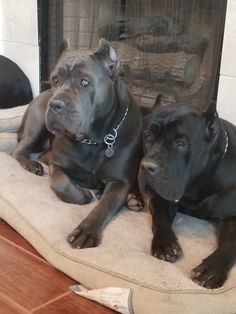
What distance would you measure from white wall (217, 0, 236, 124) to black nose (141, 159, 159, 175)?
2.43 ft

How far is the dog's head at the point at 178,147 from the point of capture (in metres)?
1.51

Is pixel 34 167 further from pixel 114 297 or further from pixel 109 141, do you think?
pixel 114 297

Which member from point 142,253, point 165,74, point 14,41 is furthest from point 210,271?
point 14,41

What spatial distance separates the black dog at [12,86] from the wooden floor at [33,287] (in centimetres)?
148

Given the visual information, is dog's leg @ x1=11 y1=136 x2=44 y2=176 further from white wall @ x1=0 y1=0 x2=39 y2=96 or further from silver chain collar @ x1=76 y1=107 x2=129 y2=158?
white wall @ x1=0 y1=0 x2=39 y2=96

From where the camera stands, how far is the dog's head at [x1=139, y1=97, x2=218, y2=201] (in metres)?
1.51

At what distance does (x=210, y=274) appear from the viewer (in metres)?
1.36

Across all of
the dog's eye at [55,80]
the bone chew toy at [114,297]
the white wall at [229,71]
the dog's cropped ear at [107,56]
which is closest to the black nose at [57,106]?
the dog's eye at [55,80]

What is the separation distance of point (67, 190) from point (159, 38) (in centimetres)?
100

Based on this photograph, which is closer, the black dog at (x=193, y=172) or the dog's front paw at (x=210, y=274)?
the dog's front paw at (x=210, y=274)

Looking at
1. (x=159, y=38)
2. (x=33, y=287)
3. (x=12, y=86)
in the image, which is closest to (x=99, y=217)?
(x=33, y=287)

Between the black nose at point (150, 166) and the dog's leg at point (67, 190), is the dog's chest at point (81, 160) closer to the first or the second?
the dog's leg at point (67, 190)

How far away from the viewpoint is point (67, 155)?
1.94 meters

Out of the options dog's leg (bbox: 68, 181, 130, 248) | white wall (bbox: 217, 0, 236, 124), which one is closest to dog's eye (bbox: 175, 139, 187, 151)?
dog's leg (bbox: 68, 181, 130, 248)
